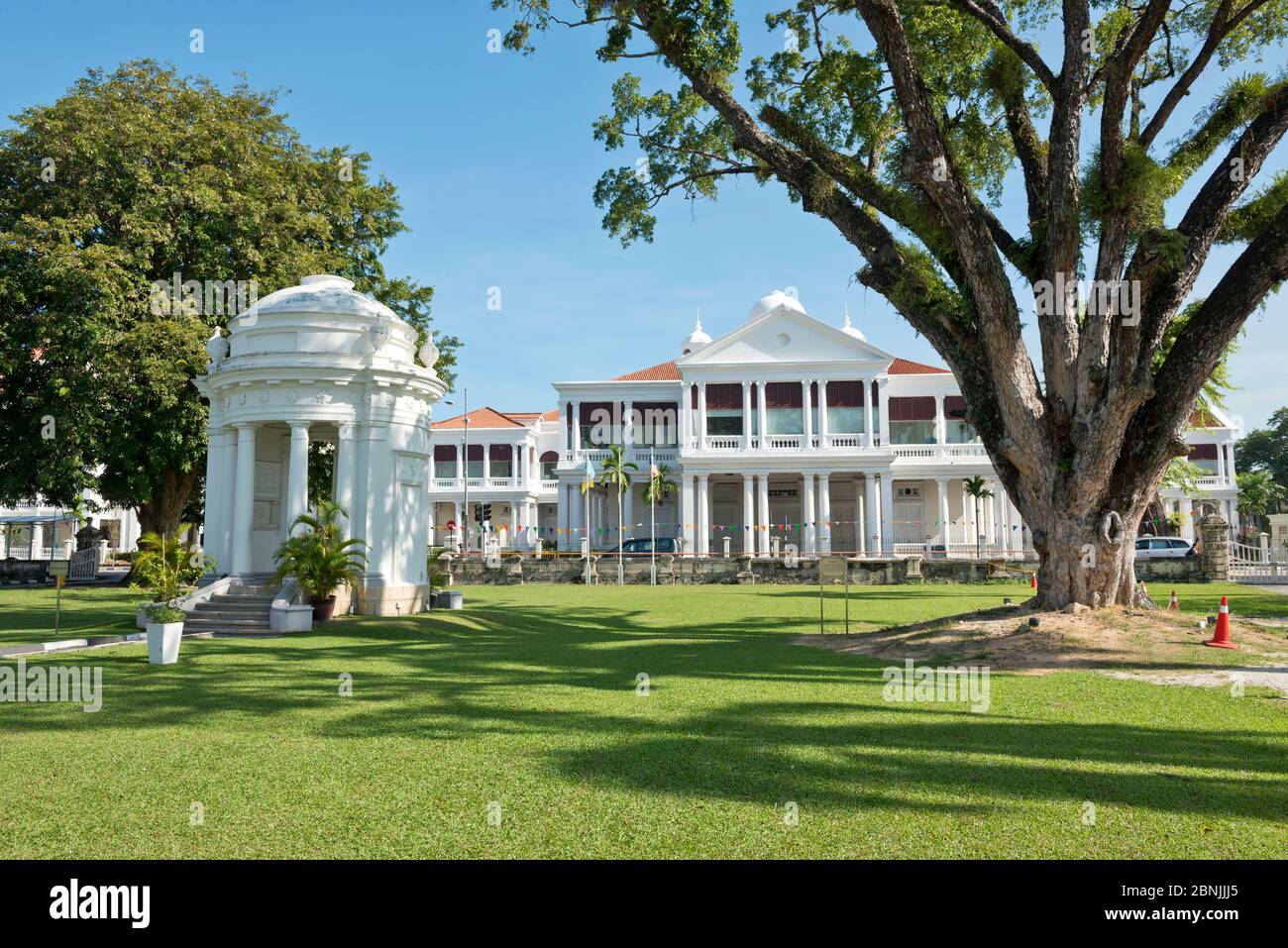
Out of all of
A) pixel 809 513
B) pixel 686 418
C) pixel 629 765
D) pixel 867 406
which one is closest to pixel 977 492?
pixel 867 406

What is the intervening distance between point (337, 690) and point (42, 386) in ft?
58.0

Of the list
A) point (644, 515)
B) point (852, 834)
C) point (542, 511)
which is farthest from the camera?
point (542, 511)

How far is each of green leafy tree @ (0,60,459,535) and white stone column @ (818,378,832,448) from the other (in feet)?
86.0

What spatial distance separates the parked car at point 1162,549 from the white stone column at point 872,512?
472 inches

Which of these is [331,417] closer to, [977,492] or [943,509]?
[977,492]

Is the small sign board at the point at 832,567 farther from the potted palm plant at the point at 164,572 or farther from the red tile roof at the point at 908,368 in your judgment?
the red tile roof at the point at 908,368

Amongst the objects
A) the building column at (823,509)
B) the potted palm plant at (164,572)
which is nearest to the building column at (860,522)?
the building column at (823,509)

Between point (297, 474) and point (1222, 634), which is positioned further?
point (297, 474)

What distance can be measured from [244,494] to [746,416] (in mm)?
29804

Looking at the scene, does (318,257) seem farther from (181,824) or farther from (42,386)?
(181,824)

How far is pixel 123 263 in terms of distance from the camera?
20672mm

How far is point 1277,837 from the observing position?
420 centimetres

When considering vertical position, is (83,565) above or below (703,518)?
below
